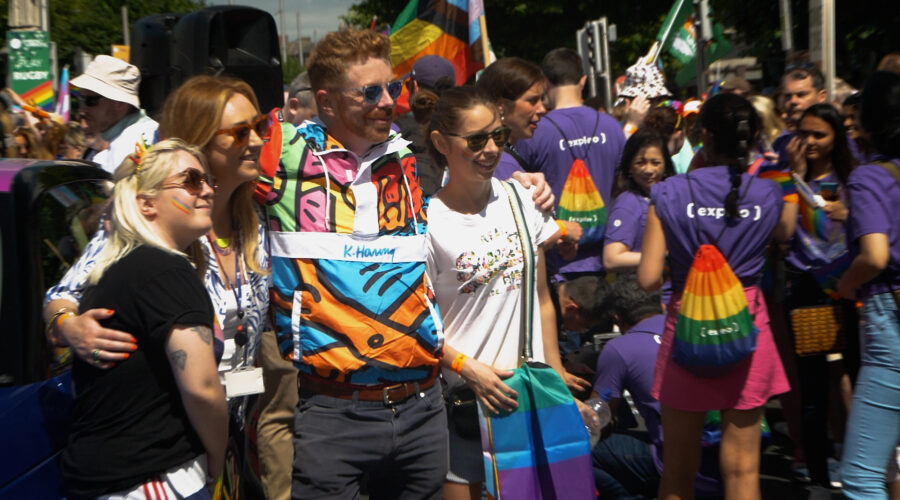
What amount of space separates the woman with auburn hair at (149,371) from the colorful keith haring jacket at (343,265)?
20.4 inches

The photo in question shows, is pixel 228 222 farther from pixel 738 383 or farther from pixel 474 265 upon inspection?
pixel 738 383

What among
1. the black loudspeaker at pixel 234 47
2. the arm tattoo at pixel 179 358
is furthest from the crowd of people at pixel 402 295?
the black loudspeaker at pixel 234 47

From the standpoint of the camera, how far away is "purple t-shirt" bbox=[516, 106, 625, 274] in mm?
6262

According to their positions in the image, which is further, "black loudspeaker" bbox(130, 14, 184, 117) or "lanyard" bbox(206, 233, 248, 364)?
"black loudspeaker" bbox(130, 14, 184, 117)

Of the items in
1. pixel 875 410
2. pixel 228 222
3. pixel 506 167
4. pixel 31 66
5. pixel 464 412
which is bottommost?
pixel 875 410

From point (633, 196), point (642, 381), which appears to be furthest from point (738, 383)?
point (633, 196)

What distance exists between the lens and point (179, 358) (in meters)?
2.72

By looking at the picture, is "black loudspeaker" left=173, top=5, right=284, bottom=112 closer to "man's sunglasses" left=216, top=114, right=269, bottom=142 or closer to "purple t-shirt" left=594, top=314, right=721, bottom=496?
"man's sunglasses" left=216, top=114, right=269, bottom=142

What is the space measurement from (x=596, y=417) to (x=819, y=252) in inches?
82.3

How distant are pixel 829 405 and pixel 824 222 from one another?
3.67ft

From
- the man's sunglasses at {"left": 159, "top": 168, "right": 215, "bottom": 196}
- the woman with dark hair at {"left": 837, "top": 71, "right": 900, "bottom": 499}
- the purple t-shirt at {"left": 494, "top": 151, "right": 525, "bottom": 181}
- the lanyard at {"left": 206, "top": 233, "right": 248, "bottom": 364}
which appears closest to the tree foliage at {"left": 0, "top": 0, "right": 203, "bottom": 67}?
the purple t-shirt at {"left": 494, "top": 151, "right": 525, "bottom": 181}

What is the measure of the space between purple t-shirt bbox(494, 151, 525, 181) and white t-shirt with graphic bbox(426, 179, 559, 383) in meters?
1.17

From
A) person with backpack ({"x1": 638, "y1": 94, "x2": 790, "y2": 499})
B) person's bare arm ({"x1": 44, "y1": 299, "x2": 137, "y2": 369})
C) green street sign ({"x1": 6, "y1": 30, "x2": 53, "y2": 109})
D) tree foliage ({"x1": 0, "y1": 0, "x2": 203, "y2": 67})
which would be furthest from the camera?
tree foliage ({"x1": 0, "y1": 0, "x2": 203, "y2": 67})

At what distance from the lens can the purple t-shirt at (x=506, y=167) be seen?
507 cm
